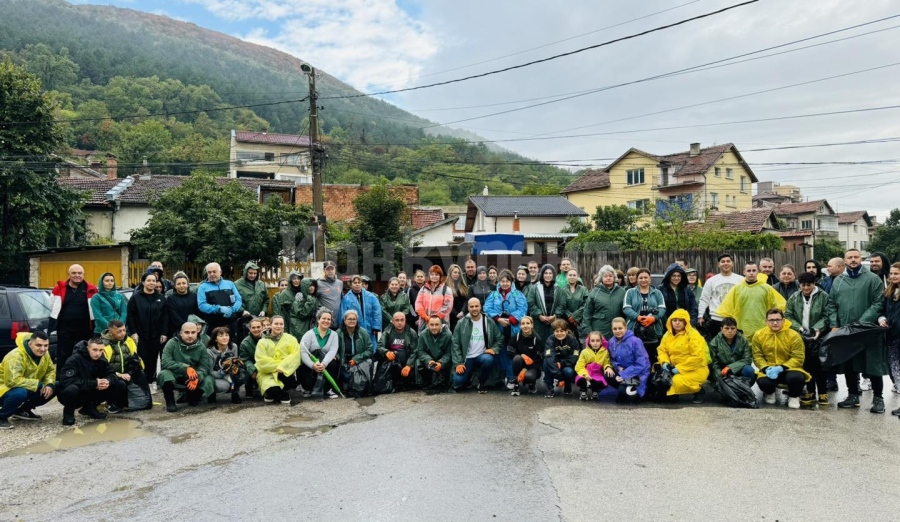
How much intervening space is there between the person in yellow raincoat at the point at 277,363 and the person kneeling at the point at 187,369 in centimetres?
68

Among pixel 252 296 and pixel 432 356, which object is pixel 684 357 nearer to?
pixel 432 356

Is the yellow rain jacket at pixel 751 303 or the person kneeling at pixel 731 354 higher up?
the yellow rain jacket at pixel 751 303

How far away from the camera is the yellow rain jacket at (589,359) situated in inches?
347

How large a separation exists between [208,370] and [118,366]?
3.62 ft

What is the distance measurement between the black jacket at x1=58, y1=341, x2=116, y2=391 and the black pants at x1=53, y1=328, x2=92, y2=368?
1291 mm

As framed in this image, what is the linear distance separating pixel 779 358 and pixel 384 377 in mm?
5422

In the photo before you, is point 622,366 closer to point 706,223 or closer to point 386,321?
point 386,321

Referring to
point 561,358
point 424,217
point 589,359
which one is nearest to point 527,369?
point 561,358

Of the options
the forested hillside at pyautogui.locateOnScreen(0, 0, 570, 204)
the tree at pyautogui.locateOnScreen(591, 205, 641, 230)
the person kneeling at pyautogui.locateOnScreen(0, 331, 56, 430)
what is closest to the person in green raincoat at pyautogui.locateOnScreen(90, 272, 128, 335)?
the person kneeling at pyautogui.locateOnScreen(0, 331, 56, 430)

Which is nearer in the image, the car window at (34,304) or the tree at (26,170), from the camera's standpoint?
the car window at (34,304)

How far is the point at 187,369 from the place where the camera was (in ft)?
27.9

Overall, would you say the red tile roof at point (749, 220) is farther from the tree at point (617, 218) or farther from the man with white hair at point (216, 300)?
the man with white hair at point (216, 300)

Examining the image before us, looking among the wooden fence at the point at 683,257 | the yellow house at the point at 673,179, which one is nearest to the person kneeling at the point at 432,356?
the wooden fence at the point at 683,257

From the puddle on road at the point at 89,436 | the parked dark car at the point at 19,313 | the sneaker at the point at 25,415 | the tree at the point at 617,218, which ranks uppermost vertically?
the tree at the point at 617,218
